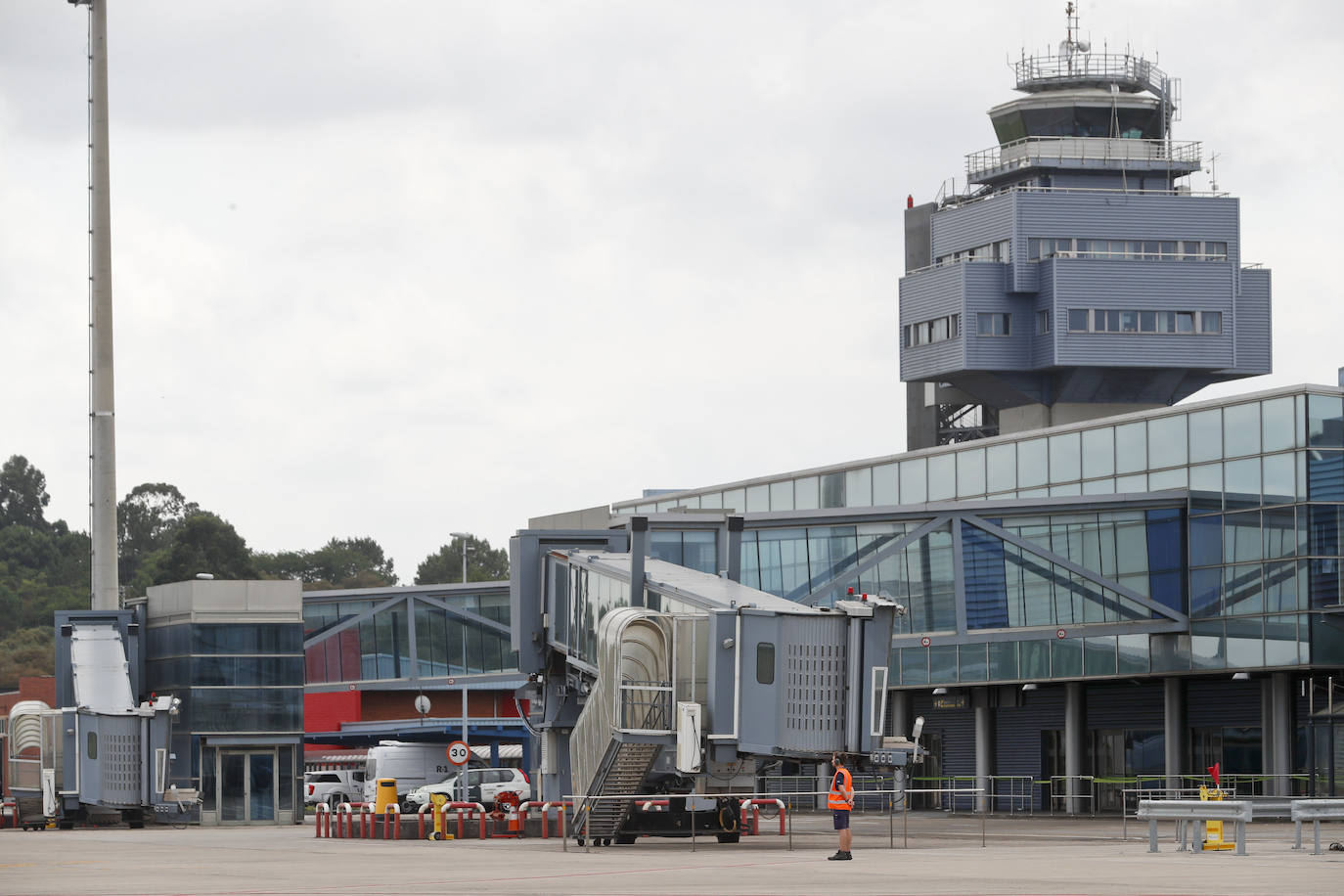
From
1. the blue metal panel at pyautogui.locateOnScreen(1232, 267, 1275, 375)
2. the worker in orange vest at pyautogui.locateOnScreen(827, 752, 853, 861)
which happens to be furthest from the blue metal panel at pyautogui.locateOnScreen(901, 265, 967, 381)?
the worker in orange vest at pyautogui.locateOnScreen(827, 752, 853, 861)

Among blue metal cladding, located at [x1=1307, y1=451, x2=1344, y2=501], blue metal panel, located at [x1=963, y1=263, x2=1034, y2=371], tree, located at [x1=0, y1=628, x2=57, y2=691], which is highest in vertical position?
blue metal panel, located at [x1=963, y1=263, x2=1034, y2=371]

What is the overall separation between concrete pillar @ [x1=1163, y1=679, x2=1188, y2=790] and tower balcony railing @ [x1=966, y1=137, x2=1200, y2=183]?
47492 mm

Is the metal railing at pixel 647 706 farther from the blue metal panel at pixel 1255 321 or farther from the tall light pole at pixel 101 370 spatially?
the blue metal panel at pixel 1255 321

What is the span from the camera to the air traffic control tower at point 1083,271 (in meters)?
96.2

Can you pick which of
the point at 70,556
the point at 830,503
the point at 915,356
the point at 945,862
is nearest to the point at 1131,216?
the point at 915,356

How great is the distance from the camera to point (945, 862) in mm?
26812

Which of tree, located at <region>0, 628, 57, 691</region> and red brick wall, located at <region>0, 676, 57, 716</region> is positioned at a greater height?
red brick wall, located at <region>0, 676, 57, 716</region>

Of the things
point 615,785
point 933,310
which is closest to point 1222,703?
point 615,785

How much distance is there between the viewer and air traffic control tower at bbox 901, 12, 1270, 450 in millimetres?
96188

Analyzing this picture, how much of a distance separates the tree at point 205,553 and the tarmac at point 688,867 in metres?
123

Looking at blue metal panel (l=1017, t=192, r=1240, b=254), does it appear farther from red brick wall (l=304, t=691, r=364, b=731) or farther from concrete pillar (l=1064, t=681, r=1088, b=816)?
concrete pillar (l=1064, t=681, r=1088, b=816)

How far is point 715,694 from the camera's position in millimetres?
29781

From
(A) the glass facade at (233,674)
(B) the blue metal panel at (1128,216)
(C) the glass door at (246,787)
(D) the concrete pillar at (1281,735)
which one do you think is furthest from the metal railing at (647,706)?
(B) the blue metal panel at (1128,216)

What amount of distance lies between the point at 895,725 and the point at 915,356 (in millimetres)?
39546
